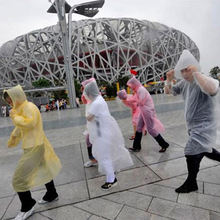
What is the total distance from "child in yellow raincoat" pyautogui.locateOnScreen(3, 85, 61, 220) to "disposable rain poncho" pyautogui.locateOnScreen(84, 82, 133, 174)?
25.9 inches

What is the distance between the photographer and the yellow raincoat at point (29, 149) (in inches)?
82.4

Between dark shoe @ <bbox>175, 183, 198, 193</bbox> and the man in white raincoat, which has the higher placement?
the man in white raincoat

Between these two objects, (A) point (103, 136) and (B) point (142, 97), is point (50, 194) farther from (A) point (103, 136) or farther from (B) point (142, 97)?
(B) point (142, 97)

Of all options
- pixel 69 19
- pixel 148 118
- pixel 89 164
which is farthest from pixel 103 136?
pixel 69 19

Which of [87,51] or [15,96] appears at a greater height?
[15,96]

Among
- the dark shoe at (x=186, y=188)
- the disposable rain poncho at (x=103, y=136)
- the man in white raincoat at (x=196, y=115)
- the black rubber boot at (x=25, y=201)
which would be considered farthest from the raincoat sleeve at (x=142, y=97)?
the black rubber boot at (x=25, y=201)

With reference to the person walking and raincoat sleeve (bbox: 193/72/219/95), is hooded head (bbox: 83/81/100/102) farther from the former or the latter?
raincoat sleeve (bbox: 193/72/219/95)

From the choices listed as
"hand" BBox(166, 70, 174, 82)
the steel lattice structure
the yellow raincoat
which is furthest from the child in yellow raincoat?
the steel lattice structure

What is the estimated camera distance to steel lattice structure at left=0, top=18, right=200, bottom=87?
163 feet

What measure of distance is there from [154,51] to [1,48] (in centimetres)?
4382

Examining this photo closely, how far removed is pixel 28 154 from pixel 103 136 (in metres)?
0.98

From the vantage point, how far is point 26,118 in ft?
6.97

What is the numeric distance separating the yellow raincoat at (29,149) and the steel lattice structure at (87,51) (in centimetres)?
4850

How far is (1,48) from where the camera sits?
53.8m
